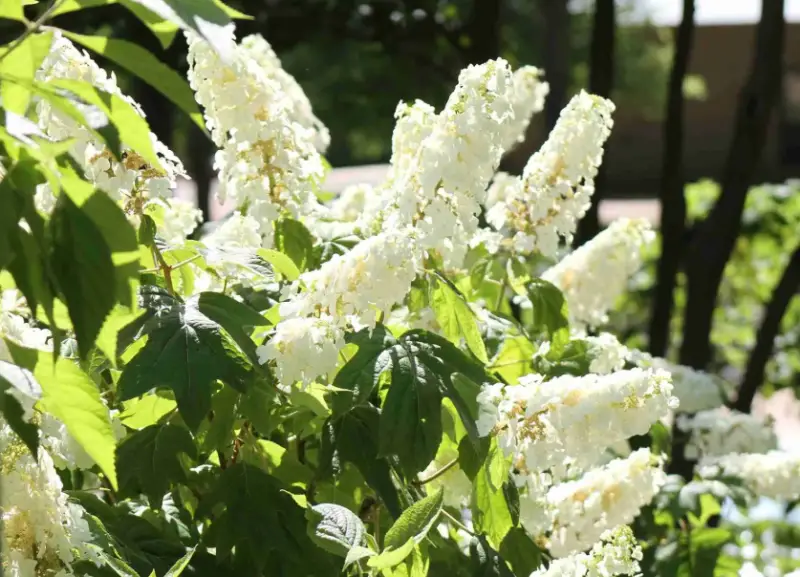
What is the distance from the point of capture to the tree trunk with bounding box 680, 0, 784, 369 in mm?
2668

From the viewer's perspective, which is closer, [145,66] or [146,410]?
[145,66]

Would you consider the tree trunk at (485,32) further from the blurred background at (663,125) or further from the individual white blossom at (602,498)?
the individual white blossom at (602,498)

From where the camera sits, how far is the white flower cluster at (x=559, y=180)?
4.82 feet

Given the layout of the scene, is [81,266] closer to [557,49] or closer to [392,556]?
[392,556]

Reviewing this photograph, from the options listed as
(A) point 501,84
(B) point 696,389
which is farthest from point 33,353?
(B) point 696,389

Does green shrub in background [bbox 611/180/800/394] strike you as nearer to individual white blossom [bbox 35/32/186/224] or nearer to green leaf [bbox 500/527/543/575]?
green leaf [bbox 500/527/543/575]

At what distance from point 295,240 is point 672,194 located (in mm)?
1688

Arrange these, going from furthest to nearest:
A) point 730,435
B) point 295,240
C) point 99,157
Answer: point 730,435, point 295,240, point 99,157

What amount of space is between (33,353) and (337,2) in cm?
332

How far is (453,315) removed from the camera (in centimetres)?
127

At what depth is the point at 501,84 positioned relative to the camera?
129 centimetres

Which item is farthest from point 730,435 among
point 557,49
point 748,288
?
point 748,288

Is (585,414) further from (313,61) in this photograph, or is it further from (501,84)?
(313,61)

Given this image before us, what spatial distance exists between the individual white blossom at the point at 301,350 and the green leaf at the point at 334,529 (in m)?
0.14
